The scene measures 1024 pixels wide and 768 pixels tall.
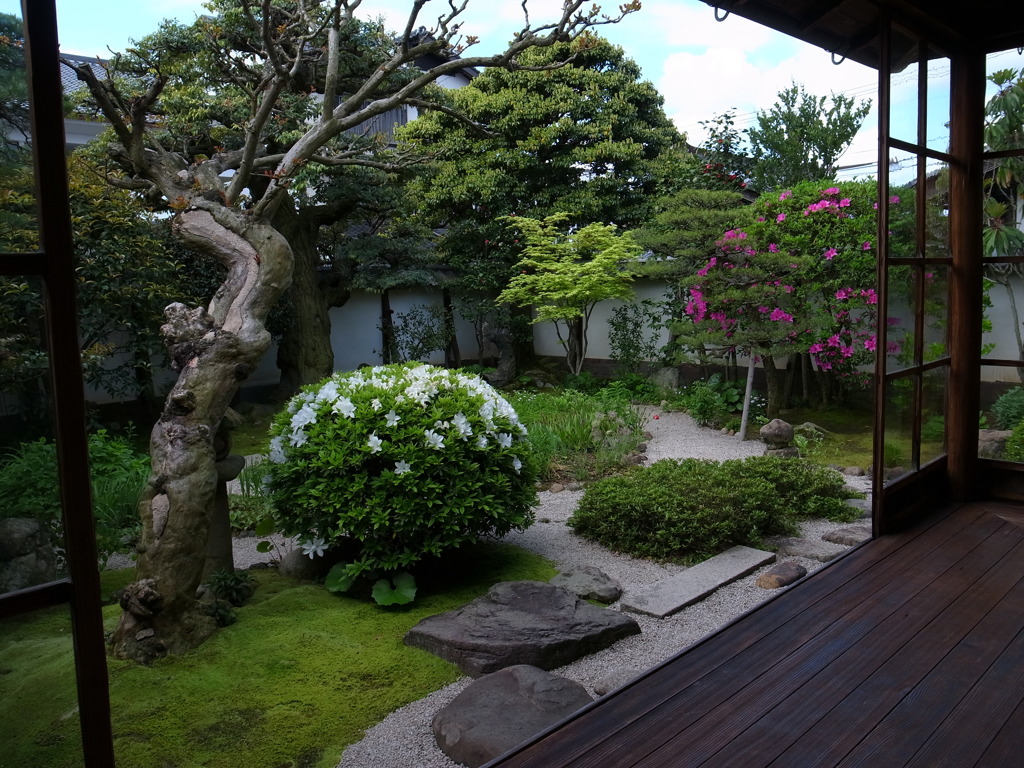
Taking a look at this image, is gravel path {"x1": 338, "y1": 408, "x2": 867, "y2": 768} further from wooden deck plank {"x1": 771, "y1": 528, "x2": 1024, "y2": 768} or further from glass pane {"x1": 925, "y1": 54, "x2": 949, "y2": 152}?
glass pane {"x1": 925, "y1": 54, "x2": 949, "y2": 152}

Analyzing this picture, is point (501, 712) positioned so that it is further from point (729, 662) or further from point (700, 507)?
point (700, 507)

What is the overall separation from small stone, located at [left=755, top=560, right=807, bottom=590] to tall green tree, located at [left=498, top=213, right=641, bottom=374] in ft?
18.1

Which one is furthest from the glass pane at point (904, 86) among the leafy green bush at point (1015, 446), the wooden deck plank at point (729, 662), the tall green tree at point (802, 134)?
the tall green tree at point (802, 134)

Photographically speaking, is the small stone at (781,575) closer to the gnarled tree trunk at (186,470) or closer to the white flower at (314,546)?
the white flower at (314,546)

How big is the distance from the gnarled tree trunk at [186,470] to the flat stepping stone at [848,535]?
3063 millimetres

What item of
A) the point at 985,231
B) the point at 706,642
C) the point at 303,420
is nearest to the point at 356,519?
the point at 303,420

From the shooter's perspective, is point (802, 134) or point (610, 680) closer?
point (610, 680)

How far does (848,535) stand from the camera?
436 centimetres

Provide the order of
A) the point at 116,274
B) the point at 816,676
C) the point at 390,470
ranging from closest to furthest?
1. the point at 816,676
2. the point at 390,470
3. the point at 116,274

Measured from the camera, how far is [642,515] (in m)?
4.31

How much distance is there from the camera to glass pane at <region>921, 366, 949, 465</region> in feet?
12.4

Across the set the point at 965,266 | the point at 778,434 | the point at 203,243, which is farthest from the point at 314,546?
the point at 778,434

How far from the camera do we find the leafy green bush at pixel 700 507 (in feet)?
13.7

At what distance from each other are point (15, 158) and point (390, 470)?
8.00ft
